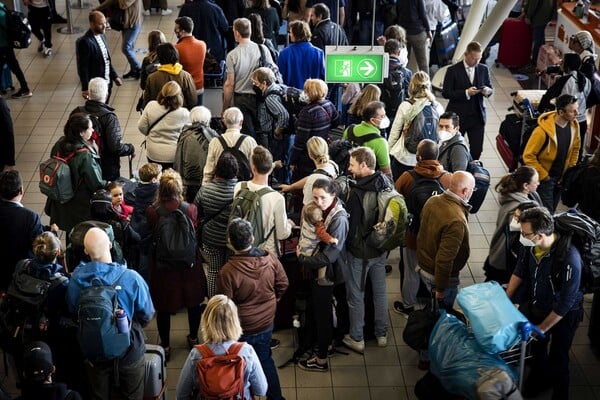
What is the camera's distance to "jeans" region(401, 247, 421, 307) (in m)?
7.10

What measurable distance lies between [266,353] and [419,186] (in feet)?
6.29

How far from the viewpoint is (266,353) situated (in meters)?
5.88

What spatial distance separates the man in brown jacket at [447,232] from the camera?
20.6 ft

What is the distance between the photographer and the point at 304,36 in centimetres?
932

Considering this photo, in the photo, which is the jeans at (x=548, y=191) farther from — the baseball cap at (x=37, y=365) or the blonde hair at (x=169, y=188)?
the baseball cap at (x=37, y=365)

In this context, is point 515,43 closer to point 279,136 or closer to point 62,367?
point 279,136

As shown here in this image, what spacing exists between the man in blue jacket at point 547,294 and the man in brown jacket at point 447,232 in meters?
0.47

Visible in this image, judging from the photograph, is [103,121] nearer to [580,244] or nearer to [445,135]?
[445,135]

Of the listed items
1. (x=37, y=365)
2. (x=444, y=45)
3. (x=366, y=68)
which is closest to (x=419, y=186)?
(x=366, y=68)

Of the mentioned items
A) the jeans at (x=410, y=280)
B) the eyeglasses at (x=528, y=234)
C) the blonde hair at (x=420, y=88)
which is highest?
the eyeglasses at (x=528, y=234)

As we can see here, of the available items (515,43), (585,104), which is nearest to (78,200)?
(585,104)

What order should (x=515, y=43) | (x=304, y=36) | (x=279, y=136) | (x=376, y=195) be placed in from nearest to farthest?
(x=376, y=195)
(x=279, y=136)
(x=304, y=36)
(x=515, y=43)

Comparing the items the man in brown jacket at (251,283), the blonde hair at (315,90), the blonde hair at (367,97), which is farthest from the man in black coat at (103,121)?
the man in brown jacket at (251,283)

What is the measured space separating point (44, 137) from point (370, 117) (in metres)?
5.13
